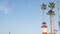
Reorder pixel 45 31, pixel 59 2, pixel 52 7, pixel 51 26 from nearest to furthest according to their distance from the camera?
pixel 59 2 → pixel 45 31 → pixel 51 26 → pixel 52 7

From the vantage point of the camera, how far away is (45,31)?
43.5m

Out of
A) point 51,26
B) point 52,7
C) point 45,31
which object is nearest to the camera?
point 45,31

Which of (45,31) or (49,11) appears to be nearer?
(45,31)

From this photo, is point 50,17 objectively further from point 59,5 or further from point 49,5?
point 59,5

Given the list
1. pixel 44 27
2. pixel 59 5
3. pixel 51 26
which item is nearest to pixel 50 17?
pixel 51 26

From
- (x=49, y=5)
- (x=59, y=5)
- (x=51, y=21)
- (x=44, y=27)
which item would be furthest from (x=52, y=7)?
(x=59, y=5)

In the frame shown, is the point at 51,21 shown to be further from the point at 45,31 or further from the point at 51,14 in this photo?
the point at 45,31

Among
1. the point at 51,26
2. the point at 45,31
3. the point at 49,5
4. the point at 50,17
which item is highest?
the point at 49,5

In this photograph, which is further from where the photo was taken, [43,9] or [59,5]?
[43,9]

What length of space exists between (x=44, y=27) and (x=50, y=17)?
2619cm

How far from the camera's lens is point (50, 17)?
69562 mm

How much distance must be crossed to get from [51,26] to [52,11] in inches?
356

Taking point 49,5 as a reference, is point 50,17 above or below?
below

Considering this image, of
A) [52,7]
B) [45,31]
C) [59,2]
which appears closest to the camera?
→ [59,2]
